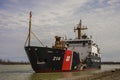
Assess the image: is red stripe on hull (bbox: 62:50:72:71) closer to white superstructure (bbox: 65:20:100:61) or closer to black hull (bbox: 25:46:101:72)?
black hull (bbox: 25:46:101:72)

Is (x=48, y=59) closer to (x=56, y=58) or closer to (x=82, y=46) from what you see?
(x=56, y=58)

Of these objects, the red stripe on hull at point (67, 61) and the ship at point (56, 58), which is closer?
the ship at point (56, 58)

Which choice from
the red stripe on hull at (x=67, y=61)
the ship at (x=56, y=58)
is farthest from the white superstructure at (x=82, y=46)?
the red stripe on hull at (x=67, y=61)

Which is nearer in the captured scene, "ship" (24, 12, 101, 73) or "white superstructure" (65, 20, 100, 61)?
"ship" (24, 12, 101, 73)

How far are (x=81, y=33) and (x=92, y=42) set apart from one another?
457cm

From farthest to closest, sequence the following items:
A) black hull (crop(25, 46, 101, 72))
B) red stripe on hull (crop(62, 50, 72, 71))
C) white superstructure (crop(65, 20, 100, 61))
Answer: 1. white superstructure (crop(65, 20, 100, 61))
2. red stripe on hull (crop(62, 50, 72, 71))
3. black hull (crop(25, 46, 101, 72))

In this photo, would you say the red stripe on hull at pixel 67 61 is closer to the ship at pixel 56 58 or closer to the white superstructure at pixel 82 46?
the ship at pixel 56 58

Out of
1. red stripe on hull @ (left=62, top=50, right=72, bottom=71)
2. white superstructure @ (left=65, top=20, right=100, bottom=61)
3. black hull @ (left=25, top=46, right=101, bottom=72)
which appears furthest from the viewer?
white superstructure @ (left=65, top=20, right=100, bottom=61)

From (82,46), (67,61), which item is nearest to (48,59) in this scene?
(67,61)

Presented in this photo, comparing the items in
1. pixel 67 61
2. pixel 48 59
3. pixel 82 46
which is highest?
pixel 82 46

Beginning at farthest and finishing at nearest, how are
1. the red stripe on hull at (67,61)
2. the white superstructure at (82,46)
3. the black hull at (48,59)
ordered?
the white superstructure at (82,46), the red stripe on hull at (67,61), the black hull at (48,59)

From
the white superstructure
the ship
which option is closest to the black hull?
the ship

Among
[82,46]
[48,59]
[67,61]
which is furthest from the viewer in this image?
[82,46]

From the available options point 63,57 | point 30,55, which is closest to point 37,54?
point 30,55
